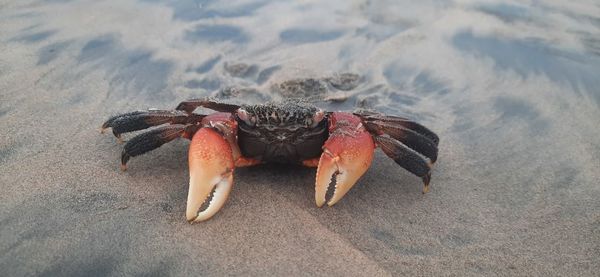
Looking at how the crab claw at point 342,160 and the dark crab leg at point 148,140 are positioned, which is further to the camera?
the dark crab leg at point 148,140

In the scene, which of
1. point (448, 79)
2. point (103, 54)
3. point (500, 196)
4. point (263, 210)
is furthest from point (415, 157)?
point (103, 54)

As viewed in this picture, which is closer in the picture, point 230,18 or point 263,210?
point 263,210

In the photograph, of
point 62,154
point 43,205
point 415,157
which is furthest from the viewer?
point 62,154

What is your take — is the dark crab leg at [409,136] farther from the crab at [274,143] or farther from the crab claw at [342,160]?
the crab claw at [342,160]

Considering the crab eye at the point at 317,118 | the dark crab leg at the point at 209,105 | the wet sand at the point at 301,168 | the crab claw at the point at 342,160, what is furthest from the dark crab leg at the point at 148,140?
the crab claw at the point at 342,160

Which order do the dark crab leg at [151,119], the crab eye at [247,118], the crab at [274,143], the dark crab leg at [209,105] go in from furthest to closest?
1. the dark crab leg at [209,105]
2. the dark crab leg at [151,119]
3. the crab eye at [247,118]
4. the crab at [274,143]

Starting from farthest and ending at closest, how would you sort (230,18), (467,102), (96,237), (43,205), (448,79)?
(230,18) → (448,79) → (467,102) → (43,205) → (96,237)

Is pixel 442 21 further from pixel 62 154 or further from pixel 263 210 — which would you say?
pixel 62 154
